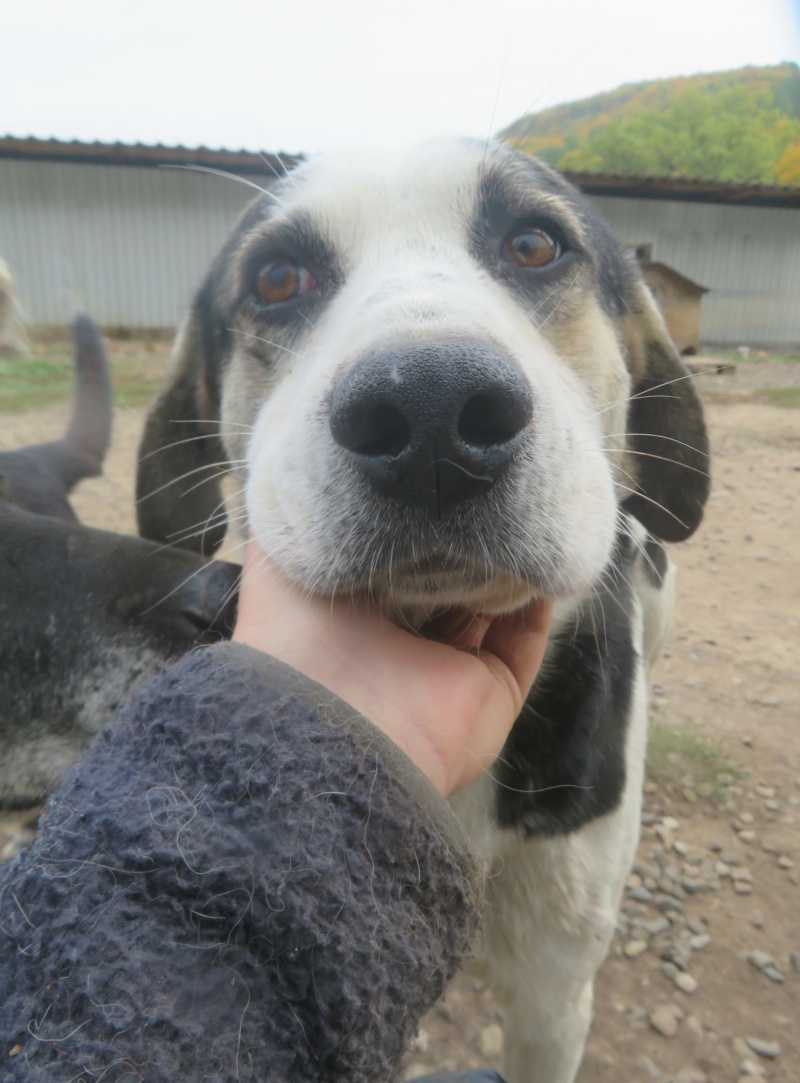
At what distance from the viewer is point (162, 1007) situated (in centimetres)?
76

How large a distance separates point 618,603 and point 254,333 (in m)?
1.07

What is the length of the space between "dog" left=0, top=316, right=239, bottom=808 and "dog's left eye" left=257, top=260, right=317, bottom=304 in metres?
0.64

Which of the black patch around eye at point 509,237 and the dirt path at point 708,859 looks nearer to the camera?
the black patch around eye at point 509,237

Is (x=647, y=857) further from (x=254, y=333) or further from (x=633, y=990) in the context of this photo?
(x=254, y=333)

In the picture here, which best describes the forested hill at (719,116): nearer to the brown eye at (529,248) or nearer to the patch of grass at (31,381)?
the brown eye at (529,248)

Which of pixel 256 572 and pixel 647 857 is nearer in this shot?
Answer: pixel 256 572

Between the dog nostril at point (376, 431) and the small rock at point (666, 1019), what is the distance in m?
2.03

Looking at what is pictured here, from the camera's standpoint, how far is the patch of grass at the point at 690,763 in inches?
119

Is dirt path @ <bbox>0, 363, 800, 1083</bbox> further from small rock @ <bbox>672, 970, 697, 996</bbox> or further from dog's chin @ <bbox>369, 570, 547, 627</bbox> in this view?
dog's chin @ <bbox>369, 570, 547, 627</bbox>

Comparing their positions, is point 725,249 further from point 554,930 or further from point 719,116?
point 554,930

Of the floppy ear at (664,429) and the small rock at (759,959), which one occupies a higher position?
the floppy ear at (664,429)

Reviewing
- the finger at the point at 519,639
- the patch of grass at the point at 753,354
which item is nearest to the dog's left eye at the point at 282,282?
the finger at the point at 519,639

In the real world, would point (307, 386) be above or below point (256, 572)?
above

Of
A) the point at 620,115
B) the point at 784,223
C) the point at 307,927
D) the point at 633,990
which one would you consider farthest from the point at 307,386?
the point at 784,223
